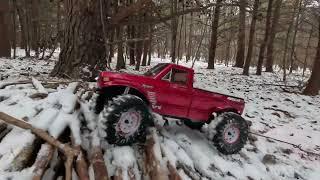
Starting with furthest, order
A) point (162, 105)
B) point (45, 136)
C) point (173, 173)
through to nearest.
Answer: point (162, 105)
point (173, 173)
point (45, 136)

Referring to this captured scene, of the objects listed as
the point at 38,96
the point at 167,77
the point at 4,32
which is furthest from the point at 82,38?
the point at 4,32

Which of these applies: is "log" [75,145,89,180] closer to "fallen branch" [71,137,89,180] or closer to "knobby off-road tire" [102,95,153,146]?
"fallen branch" [71,137,89,180]

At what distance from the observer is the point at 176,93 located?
589 cm

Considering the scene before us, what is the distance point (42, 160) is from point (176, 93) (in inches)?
101

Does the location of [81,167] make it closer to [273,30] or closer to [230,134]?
[230,134]

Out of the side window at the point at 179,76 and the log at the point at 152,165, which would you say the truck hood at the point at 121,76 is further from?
the log at the point at 152,165

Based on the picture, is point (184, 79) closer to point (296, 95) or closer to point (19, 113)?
point (19, 113)

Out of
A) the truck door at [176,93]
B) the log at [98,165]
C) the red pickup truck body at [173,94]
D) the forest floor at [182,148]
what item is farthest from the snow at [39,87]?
the truck door at [176,93]

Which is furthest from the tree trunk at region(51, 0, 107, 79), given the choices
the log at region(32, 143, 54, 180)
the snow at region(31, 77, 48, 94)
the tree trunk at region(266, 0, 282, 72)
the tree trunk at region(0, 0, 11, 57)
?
the tree trunk at region(266, 0, 282, 72)

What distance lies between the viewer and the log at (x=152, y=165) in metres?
4.75

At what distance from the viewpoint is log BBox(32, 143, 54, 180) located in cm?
397

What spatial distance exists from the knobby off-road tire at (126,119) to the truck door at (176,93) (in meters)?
0.49

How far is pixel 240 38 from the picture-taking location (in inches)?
1018

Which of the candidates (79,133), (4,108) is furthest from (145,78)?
(4,108)
